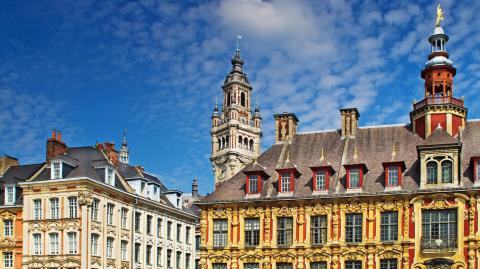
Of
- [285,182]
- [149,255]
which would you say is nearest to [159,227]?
[149,255]

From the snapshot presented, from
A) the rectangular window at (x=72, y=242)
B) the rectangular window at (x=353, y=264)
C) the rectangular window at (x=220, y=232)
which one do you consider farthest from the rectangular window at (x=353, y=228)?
the rectangular window at (x=72, y=242)

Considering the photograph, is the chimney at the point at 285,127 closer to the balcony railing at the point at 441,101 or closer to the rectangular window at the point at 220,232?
the rectangular window at the point at 220,232

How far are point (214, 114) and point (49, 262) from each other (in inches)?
3628

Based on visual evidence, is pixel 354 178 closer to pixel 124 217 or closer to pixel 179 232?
pixel 124 217

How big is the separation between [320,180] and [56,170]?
21.5 meters

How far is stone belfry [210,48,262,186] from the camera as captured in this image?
5591 inches

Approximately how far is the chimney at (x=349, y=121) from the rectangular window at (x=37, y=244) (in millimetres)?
25031

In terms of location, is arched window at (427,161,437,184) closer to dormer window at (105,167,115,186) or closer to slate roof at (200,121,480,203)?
slate roof at (200,121,480,203)

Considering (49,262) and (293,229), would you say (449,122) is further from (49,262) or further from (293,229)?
(49,262)

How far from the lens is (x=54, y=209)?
198ft

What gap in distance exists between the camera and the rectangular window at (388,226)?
51125 mm

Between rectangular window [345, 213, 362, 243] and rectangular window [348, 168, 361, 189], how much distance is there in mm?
1972

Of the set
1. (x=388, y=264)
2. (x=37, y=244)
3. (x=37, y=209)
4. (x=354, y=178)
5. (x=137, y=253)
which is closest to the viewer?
(x=388, y=264)

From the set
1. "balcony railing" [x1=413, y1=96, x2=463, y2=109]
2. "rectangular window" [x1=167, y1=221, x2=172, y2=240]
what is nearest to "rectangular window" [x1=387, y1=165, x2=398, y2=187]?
"balcony railing" [x1=413, y1=96, x2=463, y2=109]
